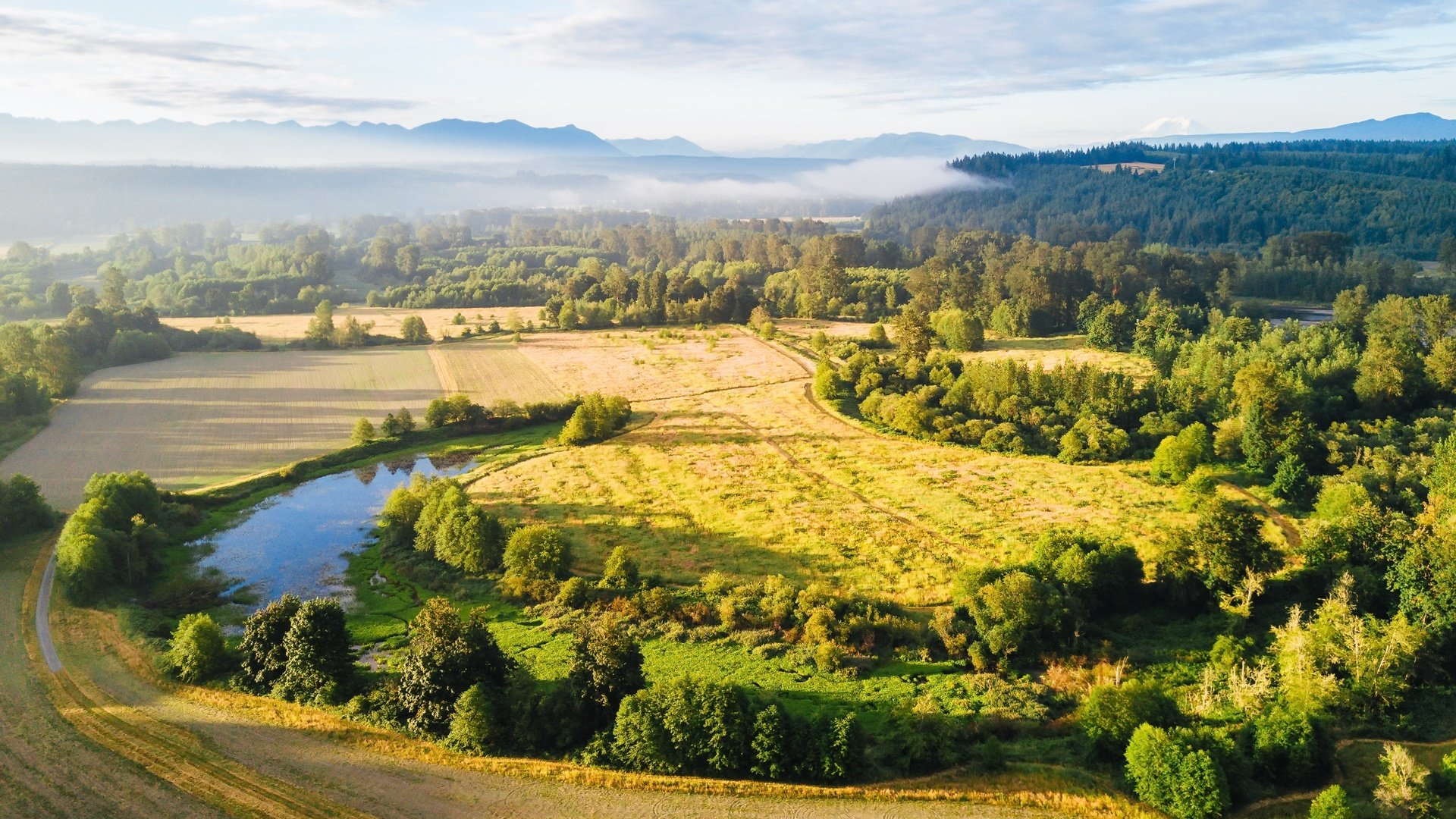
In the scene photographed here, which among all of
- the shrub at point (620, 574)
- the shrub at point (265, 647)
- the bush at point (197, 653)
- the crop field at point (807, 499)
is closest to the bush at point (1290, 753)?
the crop field at point (807, 499)

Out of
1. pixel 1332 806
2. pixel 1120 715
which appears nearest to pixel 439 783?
pixel 1120 715

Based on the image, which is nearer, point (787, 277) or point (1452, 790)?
point (1452, 790)

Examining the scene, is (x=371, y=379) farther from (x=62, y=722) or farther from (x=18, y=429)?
(x=62, y=722)

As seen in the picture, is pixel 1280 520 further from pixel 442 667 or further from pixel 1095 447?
pixel 442 667

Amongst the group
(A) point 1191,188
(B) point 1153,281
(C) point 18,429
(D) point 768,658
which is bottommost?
(D) point 768,658

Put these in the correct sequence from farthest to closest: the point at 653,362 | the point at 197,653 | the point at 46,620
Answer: the point at 653,362 < the point at 46,620 < the point at 197,653

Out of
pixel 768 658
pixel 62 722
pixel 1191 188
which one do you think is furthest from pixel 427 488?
pixel 1191 188

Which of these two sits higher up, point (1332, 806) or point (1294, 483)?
point (1294, 483)
